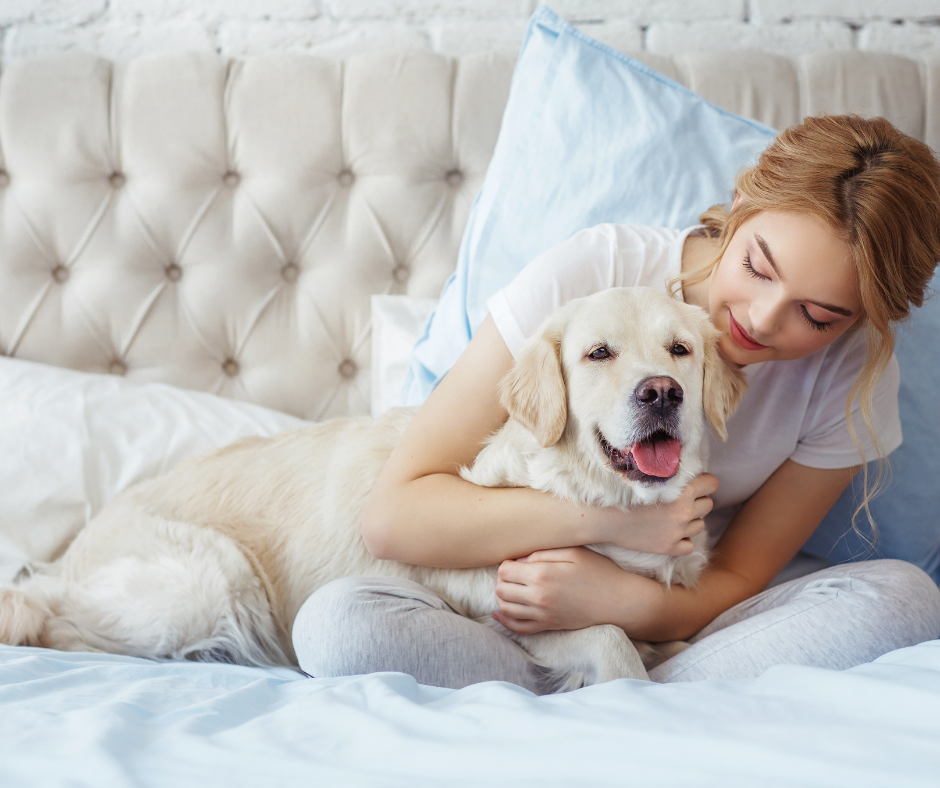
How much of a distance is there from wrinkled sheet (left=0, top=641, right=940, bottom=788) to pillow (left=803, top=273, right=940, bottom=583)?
33.8 inches

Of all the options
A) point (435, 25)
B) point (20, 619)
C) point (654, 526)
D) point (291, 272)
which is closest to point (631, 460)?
point (654, 526)

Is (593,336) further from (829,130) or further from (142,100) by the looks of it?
(142,100)

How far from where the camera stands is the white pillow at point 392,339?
6.42 feet

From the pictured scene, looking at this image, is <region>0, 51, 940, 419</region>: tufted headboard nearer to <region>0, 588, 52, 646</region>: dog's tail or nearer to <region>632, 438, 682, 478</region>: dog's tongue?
<region>0, 588, 52, 646</region>: dog's tail

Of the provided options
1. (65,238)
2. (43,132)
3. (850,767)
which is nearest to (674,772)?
(850,767)

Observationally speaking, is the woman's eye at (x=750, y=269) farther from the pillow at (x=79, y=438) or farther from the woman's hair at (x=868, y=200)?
the pillow at (x=79, y=438)

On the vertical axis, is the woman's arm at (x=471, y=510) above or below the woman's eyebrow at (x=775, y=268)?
below

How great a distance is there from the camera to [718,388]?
1229mm

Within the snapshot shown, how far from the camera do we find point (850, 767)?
648 millimetres

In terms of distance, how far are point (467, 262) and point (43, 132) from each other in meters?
1.29

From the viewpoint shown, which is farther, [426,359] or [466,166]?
[466,166]

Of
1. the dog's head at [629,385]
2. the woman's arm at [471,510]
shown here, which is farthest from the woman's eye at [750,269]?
the woman's arm at [471,510]

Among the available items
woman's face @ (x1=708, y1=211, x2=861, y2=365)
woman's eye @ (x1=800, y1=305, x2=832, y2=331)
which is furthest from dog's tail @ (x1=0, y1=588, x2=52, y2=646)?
woman's eye @ (x1=800, y1=305, x2=832, y2=331)

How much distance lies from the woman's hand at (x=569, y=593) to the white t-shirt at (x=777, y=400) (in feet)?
1.26
